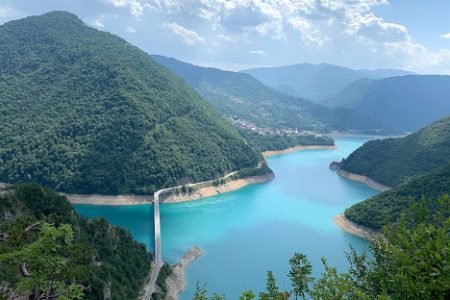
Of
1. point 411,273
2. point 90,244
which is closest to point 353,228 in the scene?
point 90,244

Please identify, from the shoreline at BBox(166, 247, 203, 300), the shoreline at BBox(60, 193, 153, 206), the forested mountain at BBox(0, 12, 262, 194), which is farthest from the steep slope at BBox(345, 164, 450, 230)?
the shoreline at BBox(60, 193, 153, 206)

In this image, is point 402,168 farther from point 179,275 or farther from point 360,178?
point 179,275

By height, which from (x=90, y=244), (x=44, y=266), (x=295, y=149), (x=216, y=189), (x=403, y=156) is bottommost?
(x=216, y=189)

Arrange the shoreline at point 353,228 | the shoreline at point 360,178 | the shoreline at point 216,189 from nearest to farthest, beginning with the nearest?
the shoreline at point 353,228, the shoreline at point 216,189, the shoreline at point 360,178

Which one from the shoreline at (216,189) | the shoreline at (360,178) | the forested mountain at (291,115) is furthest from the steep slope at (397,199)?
the forested mountain at (291,115)

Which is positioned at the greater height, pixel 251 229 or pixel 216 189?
pixel 216 189

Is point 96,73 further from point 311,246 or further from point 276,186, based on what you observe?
point 311,246

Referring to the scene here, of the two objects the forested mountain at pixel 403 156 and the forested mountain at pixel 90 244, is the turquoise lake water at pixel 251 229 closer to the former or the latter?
the forested mountain at pixel 403 156
